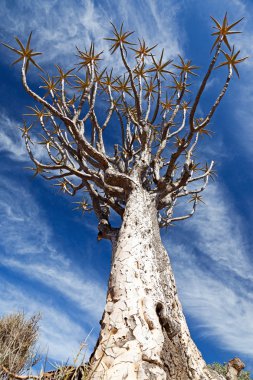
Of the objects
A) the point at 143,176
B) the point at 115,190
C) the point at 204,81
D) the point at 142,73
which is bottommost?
the point at 115,190

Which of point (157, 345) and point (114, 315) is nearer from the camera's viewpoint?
point (157, 345)

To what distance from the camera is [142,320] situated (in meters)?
2.85

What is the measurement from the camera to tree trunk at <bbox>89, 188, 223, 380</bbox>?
2512mm

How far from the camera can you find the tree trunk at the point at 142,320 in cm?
251

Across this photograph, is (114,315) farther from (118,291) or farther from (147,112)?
(147,112)

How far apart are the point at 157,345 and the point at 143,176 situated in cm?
266

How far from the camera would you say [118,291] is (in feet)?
10.2

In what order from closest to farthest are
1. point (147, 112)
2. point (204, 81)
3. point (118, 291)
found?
point (118, 291)
point (204, 81)
point (147, 112)

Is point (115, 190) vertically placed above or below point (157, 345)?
above

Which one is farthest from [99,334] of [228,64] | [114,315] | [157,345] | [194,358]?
[228,64]

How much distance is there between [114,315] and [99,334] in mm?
270

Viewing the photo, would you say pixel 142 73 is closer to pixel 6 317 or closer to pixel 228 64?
pixel 228 64

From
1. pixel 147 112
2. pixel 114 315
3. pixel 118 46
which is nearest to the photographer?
pixel 114 315

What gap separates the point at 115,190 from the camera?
15.4 feet
